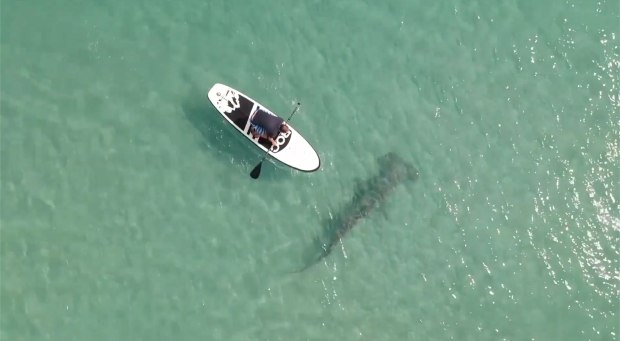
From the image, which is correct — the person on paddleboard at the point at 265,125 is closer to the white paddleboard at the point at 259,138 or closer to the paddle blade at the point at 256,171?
the white paddleboard at the point at 259,138

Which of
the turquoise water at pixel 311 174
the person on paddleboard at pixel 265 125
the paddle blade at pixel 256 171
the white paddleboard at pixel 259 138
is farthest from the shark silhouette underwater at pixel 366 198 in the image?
the person on paddleboard at pixel 265 125

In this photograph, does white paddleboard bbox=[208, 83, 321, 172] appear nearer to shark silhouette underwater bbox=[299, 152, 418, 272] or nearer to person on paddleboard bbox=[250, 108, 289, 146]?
person on paddleboard bbox=[250, 108, 289, 146]

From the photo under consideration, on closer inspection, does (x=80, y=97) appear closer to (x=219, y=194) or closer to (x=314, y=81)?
(x=219, y=194)

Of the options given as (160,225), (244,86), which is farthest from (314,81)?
(160,225)

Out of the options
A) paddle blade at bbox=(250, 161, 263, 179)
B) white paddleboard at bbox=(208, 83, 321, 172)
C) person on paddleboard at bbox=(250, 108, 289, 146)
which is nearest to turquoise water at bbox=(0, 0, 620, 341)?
paddle blade at bbox=(250, 161, 263, 179)

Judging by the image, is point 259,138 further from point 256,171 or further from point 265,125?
point 256,171

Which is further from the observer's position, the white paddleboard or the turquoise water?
the white paddleboard
